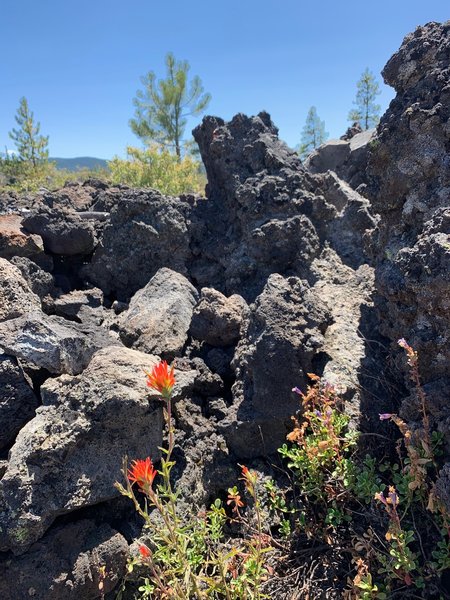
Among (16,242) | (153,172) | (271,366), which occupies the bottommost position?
(271,366)

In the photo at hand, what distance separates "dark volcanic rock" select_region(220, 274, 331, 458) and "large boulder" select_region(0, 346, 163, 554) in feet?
1.63

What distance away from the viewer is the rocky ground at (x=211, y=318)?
209cm

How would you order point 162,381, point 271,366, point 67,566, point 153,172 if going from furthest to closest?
point 153,172 → point 271,366 → point 67,566 → point 162,381

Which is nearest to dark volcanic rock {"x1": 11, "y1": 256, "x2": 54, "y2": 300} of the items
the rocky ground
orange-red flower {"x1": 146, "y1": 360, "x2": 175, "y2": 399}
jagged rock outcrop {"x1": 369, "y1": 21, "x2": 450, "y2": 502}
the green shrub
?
the rocky ground

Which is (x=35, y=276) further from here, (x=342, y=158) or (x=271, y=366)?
(x=342, y=158)

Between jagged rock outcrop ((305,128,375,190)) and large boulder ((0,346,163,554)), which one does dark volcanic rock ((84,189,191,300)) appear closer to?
large boulder ((0,346,163,554))

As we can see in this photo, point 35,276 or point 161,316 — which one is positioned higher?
point 35,276

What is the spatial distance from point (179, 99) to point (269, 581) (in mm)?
31239

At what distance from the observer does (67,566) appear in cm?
200

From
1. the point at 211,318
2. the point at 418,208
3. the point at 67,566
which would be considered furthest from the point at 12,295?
the point at 418,208

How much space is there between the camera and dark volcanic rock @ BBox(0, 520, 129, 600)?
1951 mm

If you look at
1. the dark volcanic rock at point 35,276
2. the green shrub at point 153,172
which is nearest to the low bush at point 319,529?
→ the dark volcanic rock at point 35,276


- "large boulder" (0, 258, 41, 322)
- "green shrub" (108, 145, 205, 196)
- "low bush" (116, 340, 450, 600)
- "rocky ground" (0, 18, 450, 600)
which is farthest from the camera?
"green shrub" (108, 145, 205, 196)

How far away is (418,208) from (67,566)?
2.63 meters
